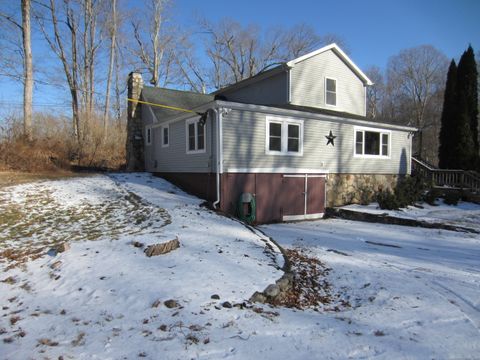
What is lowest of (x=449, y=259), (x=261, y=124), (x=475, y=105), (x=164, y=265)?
(x=449, y=259)

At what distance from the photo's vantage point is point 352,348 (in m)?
3.30

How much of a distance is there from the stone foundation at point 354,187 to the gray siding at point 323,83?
387 centimetres

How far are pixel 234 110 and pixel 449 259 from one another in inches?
280

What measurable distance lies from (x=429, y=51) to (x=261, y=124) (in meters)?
40.0

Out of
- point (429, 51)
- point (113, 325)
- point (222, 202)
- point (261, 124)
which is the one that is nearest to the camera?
point (113, 325)

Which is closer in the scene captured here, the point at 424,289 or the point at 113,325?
the point at 113,325

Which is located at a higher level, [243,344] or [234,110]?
[234,110]

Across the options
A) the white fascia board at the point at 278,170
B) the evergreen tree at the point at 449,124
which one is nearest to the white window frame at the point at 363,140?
the white fascia board at the point at 278,170

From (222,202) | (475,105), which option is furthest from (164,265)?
(475,105)

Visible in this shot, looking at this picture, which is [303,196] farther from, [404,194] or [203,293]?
[203,293]

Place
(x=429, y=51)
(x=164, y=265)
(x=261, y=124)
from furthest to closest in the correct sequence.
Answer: (x=429, y=51) < (x=261, y=124) < (x=164, y=265)

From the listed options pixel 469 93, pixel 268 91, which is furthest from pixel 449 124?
pixel 268 91

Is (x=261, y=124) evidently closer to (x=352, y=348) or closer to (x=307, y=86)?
(x=307, y=86)

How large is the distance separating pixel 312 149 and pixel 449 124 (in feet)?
40.7
